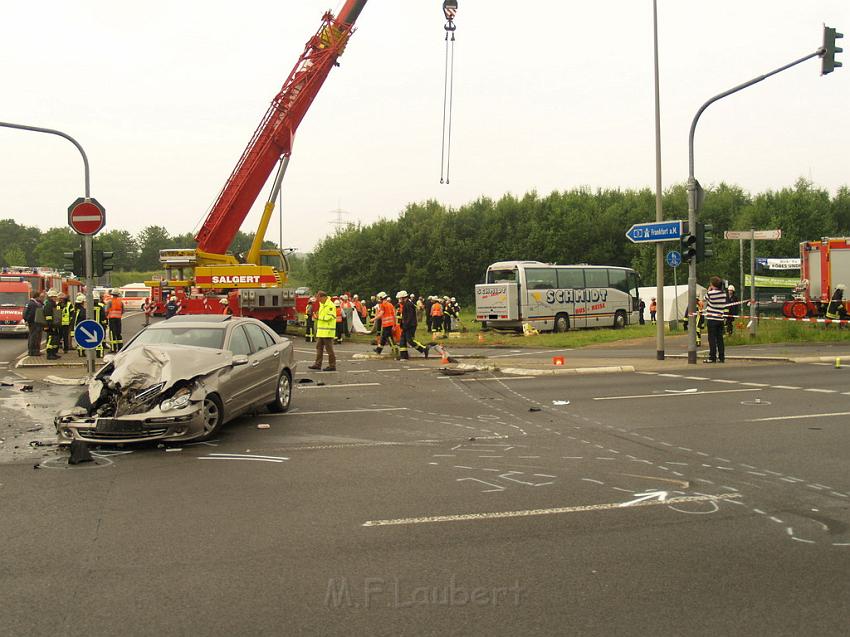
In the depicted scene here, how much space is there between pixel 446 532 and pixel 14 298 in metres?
31.9

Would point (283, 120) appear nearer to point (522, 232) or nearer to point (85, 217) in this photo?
point (85, 217)

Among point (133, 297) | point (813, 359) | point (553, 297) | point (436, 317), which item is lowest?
point (813, 359)

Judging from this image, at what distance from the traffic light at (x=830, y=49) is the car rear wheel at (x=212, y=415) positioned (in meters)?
13.2

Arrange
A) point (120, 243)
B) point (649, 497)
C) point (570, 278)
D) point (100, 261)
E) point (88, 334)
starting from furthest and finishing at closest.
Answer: point (120, 243)
point (570, 278)
point (100, 261)
point (88, 334)
point (649, 497)

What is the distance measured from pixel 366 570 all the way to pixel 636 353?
63.9 feet

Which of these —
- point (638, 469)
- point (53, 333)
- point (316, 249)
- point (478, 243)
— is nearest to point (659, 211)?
point (638, 469)

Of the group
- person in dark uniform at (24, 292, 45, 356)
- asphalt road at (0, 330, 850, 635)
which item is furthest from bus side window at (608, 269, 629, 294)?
asphalt road at (0, 330, 850, 635)

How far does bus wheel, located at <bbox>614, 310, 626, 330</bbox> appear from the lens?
124 feet

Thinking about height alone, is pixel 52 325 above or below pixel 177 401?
above

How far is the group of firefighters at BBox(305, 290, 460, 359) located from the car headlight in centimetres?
888

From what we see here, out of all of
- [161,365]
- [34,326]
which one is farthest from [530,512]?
[34,326]

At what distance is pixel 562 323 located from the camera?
116 feet

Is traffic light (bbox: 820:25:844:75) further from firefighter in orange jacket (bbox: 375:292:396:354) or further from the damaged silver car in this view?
the damaged silver car

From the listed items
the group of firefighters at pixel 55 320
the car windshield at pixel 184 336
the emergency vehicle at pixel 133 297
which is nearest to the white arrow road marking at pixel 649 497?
the car windshield at pixel 184 336
